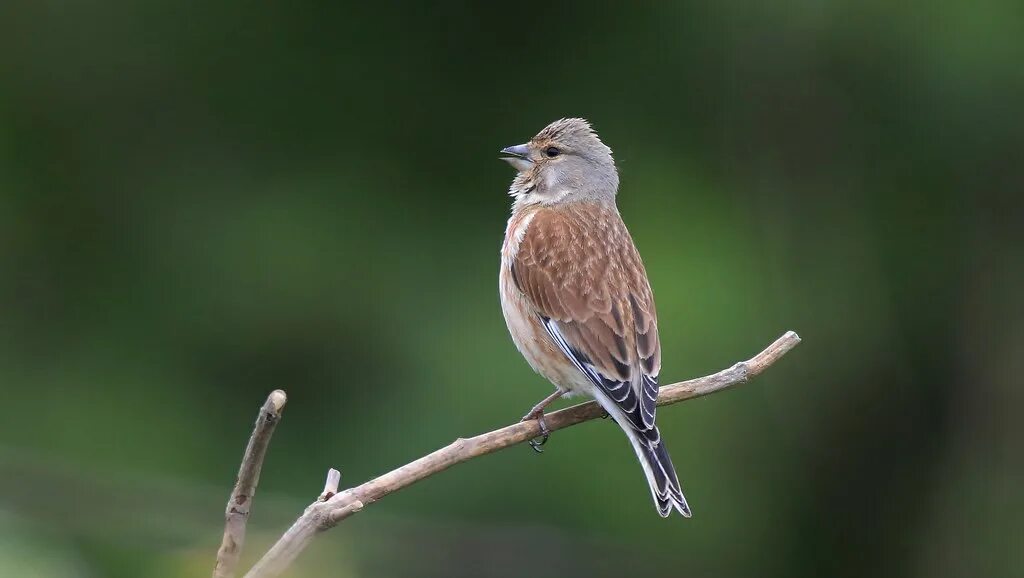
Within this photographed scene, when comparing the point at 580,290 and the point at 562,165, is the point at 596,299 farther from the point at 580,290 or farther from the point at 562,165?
the point at 562,165

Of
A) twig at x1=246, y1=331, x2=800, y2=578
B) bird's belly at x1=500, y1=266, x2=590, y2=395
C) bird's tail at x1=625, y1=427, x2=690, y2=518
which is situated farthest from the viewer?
bird's belly at x1=500, y1=266, x2=590, y2=395

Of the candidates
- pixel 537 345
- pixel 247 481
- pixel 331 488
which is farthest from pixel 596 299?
pixel 247 481

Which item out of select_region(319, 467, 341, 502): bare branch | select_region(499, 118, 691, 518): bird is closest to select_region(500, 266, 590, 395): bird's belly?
select_region(499, 118, 691, 518): bird

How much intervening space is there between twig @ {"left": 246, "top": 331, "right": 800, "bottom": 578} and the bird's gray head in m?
0.95

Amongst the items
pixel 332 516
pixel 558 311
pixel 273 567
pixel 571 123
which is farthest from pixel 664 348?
pixel 273 567

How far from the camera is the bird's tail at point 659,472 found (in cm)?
261

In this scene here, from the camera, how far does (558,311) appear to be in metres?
3.26

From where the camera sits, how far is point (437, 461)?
2.04 metres

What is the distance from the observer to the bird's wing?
304 cm

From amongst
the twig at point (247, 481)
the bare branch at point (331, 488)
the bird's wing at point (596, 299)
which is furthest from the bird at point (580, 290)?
the twig at point (247, 481)

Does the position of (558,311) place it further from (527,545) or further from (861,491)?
(861,491)

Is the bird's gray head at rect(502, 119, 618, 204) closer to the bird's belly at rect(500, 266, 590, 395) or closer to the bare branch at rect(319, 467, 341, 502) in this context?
the bird's belly at rect(500, 266, 590, 395)

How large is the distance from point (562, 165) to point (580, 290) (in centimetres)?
61

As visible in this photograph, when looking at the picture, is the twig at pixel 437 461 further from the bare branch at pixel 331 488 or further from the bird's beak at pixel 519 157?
the bird's beak at pixel 519 157
